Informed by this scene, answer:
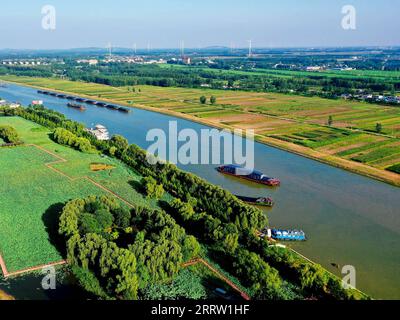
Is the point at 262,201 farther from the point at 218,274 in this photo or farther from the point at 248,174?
the point at 218,274

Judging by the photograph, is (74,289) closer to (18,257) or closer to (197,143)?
(18,257)

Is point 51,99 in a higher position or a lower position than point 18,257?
higher

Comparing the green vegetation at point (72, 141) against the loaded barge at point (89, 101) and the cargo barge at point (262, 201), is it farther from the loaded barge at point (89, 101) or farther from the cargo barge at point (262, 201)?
the loaded barge at point (89, 101)

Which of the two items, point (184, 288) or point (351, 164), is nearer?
point (184, 288)

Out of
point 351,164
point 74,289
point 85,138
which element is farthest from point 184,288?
point 85,138

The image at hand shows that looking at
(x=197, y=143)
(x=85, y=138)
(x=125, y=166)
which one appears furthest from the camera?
(x=197, y=143)

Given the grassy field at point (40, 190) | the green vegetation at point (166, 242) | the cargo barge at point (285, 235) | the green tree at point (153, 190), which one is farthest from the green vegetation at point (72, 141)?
the cargo barge at point (285, 235)

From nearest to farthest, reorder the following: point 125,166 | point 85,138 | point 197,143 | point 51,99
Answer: point 125,166 → point 85,138 → point 197,143 → point 51,99
